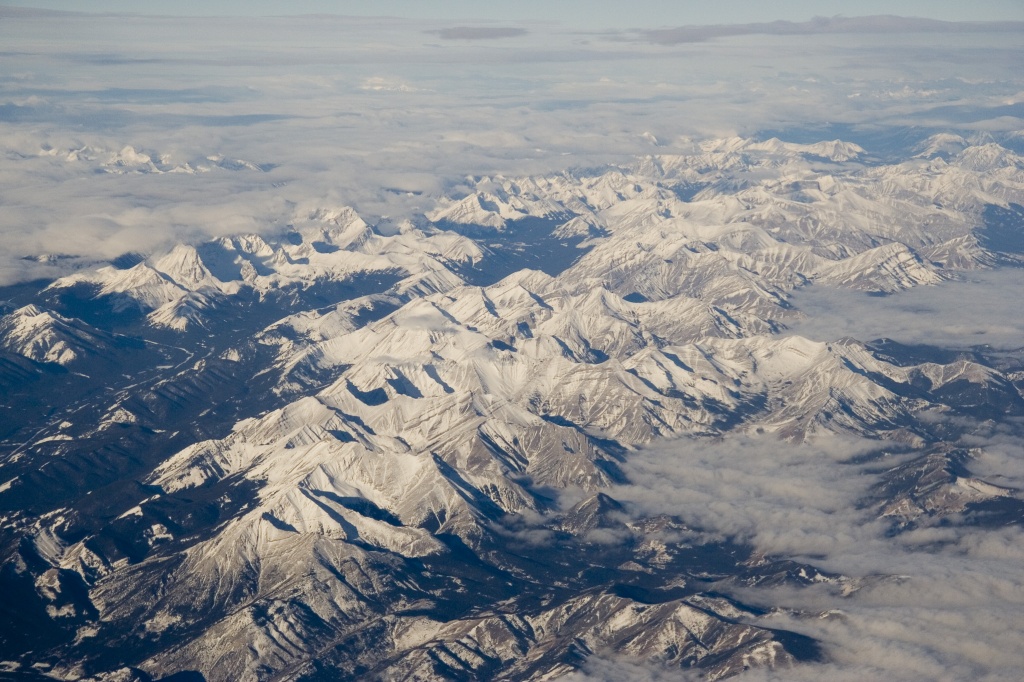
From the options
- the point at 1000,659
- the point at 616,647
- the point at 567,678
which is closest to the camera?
the point at 1000,659

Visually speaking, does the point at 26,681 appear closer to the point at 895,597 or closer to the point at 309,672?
the point at 309,672

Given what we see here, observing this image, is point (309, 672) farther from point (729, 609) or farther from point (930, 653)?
point (930, 653)

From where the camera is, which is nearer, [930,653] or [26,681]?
[930,653]

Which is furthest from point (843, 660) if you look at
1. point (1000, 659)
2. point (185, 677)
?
point (185, 677)

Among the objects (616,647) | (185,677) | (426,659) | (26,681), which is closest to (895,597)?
(616,647)

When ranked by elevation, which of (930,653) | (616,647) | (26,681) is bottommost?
(26,681)

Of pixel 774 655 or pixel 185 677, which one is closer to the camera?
pixel 774 655

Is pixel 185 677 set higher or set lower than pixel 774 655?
lower

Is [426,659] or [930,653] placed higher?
[930,653]

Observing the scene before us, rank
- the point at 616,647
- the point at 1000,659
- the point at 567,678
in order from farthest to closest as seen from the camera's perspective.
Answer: the point at 616,647 → the point at 567,678 → the point at 1000,659
